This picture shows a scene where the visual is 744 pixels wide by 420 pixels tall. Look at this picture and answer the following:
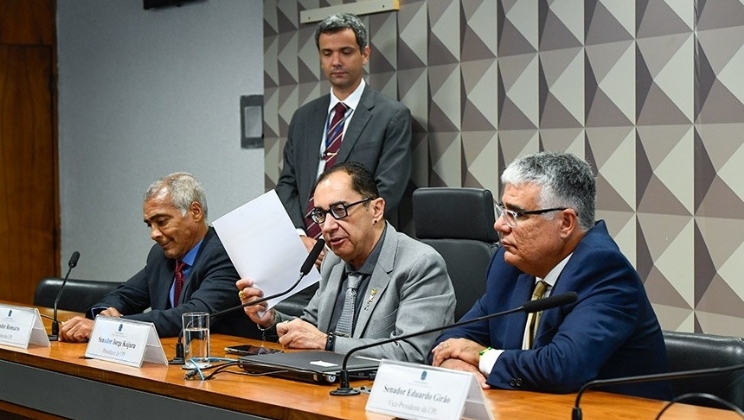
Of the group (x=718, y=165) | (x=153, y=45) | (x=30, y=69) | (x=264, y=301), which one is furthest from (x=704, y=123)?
(x=30, y=69)

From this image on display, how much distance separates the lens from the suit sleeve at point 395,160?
4.42 meters

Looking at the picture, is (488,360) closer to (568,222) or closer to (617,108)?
(568,222)

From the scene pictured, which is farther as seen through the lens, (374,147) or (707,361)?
(374,147)

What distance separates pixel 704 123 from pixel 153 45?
3.74 meters

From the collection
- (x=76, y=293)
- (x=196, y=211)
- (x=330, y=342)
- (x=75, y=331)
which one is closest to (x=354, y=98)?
(x=196, y=211)

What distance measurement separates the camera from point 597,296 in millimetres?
2412

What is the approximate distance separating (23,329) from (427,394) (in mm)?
1588

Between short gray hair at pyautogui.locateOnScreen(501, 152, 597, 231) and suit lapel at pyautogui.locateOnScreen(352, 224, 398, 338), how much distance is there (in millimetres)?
535

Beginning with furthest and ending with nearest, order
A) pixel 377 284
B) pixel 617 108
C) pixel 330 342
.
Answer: pixel 617 108, pixel 377 284, pixel 330 342

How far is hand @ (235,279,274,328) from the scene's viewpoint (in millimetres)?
3033

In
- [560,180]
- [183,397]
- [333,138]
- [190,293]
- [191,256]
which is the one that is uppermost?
[333,138]

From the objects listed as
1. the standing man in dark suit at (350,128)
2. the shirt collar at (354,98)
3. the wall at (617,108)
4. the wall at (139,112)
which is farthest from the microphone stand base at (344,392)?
the wall at (139,112)

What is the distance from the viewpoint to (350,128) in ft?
14.8

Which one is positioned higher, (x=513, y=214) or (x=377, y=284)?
(x=513, y=214)
